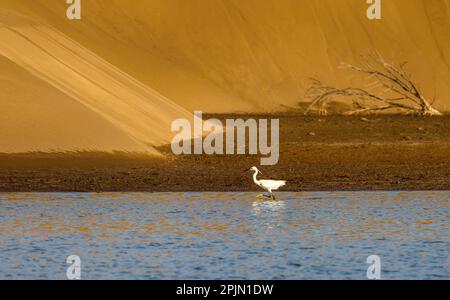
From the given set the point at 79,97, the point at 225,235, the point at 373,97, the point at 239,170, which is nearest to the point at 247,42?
the point at 373,97

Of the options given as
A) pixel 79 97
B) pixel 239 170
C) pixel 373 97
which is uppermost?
pixel 373 97

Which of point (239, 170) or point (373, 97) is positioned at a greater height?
point (373, 97)

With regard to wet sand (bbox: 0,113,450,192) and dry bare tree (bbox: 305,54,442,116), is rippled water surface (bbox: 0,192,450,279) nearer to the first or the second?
wet sand (bbox: 0,113,450,192)

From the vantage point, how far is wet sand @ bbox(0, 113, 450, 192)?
2258 cm

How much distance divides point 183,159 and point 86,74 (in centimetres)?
708

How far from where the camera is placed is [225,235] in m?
16.8

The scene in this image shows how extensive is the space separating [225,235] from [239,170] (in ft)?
26.1

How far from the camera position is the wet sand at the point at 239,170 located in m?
22.6

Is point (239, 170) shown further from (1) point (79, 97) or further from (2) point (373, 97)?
(2) point (373, 97)

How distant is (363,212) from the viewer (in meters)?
19.1

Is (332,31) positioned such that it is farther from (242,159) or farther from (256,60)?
(242,159)

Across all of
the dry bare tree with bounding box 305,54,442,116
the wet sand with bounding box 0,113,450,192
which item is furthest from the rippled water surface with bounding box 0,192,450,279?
the dry bare tree with bounding box 305,54,442,116

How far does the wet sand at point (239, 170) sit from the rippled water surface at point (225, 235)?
3.25ft

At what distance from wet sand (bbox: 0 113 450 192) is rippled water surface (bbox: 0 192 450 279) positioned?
0.99 meters
